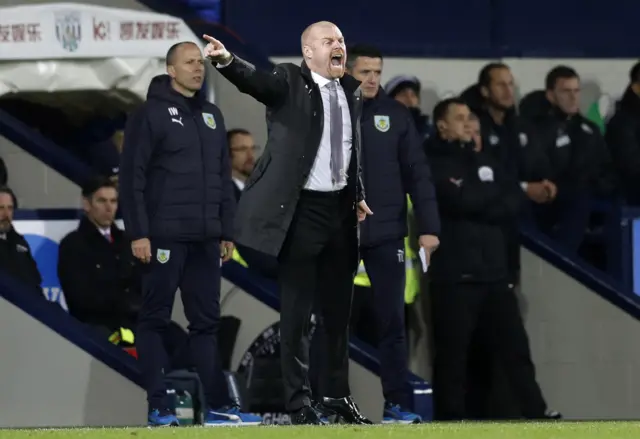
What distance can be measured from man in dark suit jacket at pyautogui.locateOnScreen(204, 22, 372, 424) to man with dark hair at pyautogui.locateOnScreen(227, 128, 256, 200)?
8.47 ft

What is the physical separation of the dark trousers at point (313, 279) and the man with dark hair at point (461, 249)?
8.02 ft

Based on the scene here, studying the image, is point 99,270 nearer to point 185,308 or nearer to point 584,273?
point 185,308

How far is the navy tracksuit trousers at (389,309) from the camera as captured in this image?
28.9 feet

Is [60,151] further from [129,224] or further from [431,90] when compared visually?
[431,90]

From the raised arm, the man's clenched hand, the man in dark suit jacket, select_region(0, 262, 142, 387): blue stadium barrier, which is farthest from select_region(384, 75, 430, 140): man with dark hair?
the man's clenched hand

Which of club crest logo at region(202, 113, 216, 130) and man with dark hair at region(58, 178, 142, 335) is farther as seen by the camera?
man with dark hair at region(58, 178, 142, 335)

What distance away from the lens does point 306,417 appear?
289 inches

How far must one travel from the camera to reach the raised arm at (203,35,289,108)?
22.9 ft

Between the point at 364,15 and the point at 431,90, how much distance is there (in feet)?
Answer: 2.78

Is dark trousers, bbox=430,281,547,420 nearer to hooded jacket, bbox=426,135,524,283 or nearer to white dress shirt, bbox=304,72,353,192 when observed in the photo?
hooded jacket, bbox=426,135,524,283

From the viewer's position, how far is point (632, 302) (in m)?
10.7

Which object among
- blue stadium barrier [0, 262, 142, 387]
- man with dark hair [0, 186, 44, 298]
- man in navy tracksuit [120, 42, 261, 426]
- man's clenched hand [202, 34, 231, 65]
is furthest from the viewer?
man with dark hair [0, 186, 44, 298]

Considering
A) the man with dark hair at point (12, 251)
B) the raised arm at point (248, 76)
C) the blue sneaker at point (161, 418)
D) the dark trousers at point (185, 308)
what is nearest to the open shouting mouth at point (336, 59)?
the raised arm at point (248, 76)

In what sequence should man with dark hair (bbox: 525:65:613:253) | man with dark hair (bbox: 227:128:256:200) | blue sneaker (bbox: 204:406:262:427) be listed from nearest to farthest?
blue sneaker (bbox: 204:406:262:427) < man with dark hair (bbox: 227:128:256:200) < man with dark hair (bbox: 525:65:613:253)
